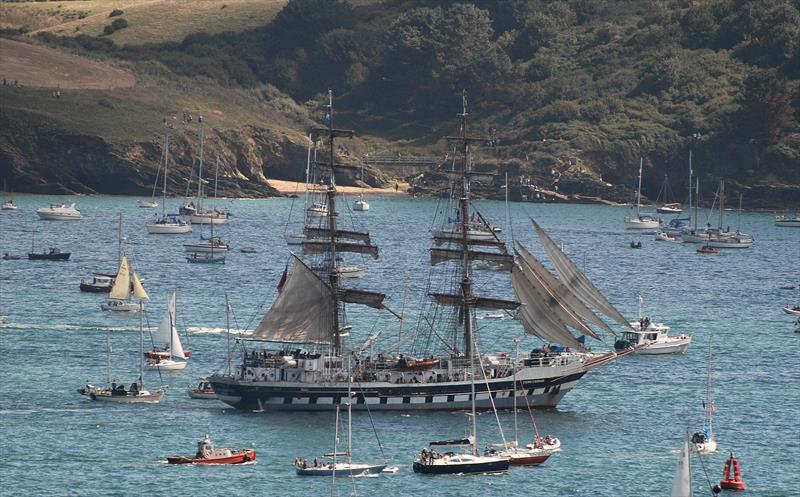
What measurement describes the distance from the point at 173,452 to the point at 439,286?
261 feet

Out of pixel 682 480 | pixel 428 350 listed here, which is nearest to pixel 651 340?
pixel 428 350

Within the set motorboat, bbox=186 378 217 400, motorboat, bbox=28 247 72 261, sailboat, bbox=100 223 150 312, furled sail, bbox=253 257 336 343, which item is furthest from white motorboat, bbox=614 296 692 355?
motorboat, bbox=28 247 72 261

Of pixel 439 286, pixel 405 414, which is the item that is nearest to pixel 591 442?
pixel 405 414

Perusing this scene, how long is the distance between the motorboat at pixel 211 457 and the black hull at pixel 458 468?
9166 mm

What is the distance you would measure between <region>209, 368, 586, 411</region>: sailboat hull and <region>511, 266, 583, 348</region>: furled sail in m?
5.14

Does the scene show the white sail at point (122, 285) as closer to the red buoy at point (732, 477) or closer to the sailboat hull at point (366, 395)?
the sailboat hull at point (366, 395)

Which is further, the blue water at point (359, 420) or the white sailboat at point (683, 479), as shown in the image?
the blue water at point (359, 420)

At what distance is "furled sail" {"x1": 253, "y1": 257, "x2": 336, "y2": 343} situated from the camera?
109250 millimetres

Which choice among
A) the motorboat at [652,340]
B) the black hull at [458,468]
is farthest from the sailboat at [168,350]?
the black hull at [458,468]

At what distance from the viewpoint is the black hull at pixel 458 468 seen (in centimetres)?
8781

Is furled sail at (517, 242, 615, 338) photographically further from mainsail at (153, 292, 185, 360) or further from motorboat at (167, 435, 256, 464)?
motorboat at (167, 435, 256, 464)

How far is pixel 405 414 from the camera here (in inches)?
4090

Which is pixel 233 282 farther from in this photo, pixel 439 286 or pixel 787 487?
pixel 787 487

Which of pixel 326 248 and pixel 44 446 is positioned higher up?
pixel 326 248
